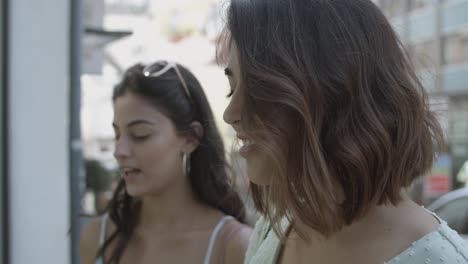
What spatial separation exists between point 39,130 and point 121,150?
420mm

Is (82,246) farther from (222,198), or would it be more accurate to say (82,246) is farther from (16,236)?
(222,198)

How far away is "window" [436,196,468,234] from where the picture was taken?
19.7ft

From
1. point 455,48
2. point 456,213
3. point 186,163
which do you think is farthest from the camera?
point 455,48

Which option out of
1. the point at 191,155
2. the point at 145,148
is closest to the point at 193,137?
the point at 191,155

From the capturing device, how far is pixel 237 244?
1.75 meters

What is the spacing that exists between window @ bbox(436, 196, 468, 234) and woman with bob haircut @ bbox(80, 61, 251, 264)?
4.69 m

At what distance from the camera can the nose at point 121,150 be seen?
1.90 meters

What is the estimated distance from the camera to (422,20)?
1848cm

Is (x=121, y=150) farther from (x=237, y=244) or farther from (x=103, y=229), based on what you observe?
(x=237, y=244)

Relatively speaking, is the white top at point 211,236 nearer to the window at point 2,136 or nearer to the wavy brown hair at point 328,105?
the window at point 2,136

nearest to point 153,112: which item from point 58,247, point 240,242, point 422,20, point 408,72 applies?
point 240,242

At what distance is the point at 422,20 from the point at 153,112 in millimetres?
18097

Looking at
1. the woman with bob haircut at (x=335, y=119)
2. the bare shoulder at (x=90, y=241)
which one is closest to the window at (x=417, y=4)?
the bare shoulder at (x=90, y=241)

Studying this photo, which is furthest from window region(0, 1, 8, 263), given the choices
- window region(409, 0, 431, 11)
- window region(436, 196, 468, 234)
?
window region(409, 0, 431, 11)
